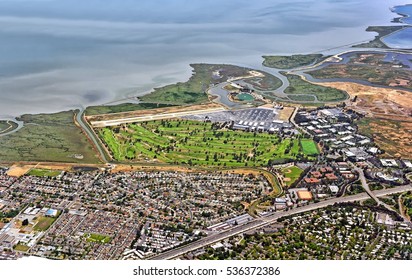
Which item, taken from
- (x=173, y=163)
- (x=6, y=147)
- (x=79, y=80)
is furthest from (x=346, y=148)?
(x=79, y=80)

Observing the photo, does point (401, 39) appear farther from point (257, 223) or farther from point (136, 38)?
point (257, 223)

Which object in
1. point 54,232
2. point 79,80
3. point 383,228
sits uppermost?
point 79,80

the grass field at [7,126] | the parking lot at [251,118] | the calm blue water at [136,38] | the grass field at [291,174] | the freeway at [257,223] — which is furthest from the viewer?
the calm blue water at [136,38]

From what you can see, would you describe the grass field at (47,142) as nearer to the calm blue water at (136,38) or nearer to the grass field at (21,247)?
the calm blue water at (136,38)

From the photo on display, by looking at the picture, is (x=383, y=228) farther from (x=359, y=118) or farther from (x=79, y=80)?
(x=79, y=80)

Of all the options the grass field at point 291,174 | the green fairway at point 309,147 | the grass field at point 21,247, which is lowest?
the grass field at point 291,174

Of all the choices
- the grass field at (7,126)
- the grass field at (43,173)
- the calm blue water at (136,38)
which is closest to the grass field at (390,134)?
the calm blue water at (136,38)

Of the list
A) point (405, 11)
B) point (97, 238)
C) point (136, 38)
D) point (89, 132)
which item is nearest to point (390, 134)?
point (89, 132)

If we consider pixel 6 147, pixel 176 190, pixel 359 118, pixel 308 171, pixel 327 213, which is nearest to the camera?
pixel 327 213
